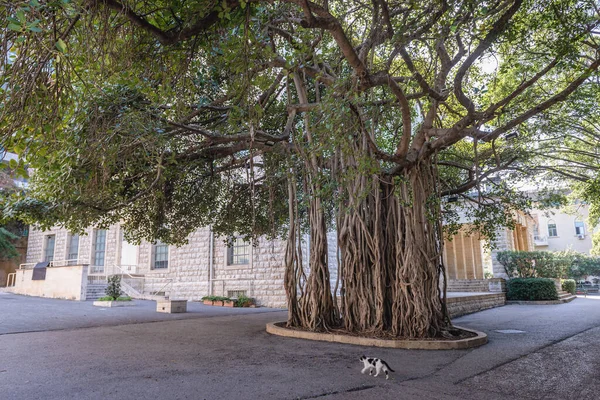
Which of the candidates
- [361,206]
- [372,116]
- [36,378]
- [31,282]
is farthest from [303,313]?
[31,282]

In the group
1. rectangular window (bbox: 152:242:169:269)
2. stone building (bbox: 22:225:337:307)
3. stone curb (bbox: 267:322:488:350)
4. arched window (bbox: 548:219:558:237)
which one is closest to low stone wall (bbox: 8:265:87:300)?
stone building (bbox: 22:225:337:307)

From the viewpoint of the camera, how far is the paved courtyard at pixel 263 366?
13.5ft

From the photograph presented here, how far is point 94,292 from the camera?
58.7ft

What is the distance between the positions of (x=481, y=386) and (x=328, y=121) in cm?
360

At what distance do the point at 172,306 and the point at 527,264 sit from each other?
1483 cm

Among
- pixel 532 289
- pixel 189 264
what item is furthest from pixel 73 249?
pixel 532 289

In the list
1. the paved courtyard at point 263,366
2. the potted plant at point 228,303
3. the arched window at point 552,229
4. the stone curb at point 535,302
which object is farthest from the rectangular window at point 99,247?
the arched window at point 552,229

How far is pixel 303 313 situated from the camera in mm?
8555

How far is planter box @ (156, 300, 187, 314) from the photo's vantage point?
12656mm

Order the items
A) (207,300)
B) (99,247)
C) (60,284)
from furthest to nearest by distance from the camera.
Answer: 1. (99,247)
2. (60,284)
3. (207,300)

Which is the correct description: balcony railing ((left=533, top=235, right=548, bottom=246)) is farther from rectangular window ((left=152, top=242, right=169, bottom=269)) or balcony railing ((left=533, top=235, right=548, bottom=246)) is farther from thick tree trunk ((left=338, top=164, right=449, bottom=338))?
thick tree trunk ((left=338, top=164, right=449, bottom=338))

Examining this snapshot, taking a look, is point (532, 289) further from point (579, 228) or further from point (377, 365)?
point (579, 228)

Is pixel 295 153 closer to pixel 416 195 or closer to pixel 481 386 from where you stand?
pixel 416 195

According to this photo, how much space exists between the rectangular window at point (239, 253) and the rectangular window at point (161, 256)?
12.4 feet
